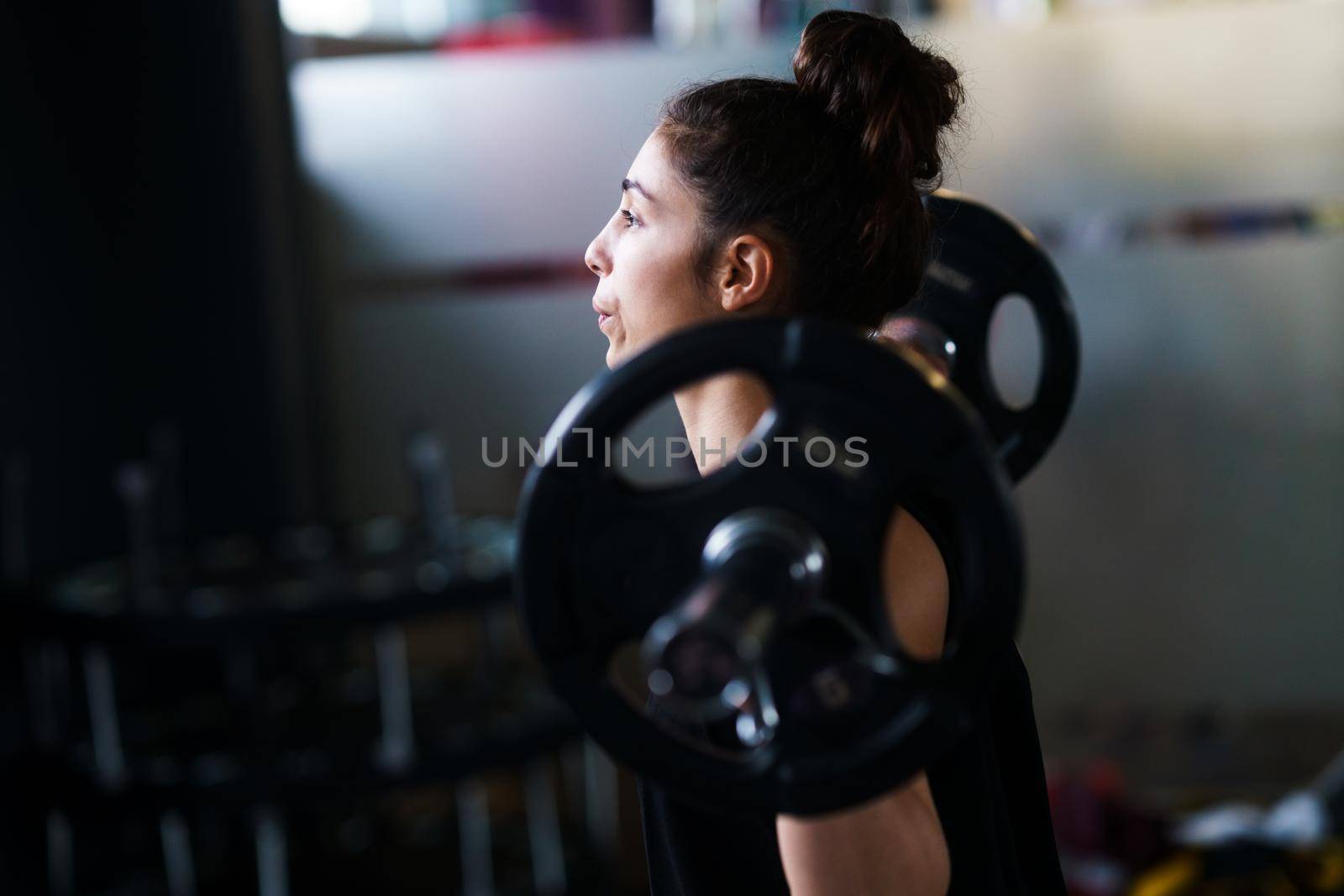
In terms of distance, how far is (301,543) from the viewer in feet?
7.06

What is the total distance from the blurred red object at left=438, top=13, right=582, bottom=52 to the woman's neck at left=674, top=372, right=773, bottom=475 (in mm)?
2256

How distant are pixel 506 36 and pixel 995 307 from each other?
7.20 feet

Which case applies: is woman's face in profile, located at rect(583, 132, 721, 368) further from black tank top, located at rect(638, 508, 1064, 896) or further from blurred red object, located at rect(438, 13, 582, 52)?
blurred red object, located at rect(438, 13, 582, 52)

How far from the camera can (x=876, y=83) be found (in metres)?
0.71

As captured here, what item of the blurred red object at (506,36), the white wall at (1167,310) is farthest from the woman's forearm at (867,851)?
the blurred red object at (506,36)

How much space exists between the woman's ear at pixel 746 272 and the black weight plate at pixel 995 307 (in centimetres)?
17

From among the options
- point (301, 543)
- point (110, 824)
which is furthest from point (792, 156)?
point (110, 824)

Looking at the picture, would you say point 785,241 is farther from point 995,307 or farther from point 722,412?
point 995,307

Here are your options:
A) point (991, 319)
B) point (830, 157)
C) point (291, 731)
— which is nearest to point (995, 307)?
point (991, 319)

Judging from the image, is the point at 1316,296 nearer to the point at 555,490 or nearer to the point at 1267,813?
the point at 1267,813

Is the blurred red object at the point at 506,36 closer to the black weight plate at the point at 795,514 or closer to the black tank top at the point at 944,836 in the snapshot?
the black tank top at the point at 944,836

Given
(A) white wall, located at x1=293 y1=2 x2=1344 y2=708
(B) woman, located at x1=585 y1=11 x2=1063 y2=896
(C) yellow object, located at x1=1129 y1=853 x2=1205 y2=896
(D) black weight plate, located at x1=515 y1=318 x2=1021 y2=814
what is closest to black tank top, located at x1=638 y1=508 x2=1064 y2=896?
(B) woman, located at x1=585 y1=11 x2=1063 y2=896

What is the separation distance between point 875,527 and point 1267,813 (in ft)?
7.43

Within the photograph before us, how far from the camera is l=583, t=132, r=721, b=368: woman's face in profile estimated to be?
2.42ft
